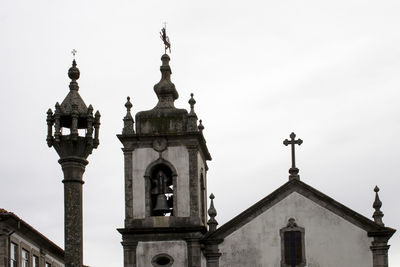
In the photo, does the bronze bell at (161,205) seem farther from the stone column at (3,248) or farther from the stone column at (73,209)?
the stone column at (73,209)

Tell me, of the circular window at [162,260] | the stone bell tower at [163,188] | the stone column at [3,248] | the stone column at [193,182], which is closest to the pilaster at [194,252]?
the stone bell tower at [163,188]

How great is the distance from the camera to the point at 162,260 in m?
32.7

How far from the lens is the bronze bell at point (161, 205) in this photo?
33.1 m

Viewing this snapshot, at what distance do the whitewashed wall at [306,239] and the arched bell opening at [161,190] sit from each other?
7.10 feet

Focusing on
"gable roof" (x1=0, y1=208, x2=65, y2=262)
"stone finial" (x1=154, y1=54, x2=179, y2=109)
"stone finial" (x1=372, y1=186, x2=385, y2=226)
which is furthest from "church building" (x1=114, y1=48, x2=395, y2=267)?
"gable roof" (x1=0, y1=208, x2=65, y2=262)

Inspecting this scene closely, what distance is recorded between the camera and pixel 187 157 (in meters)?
33.4

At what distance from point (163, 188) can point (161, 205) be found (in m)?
0.61

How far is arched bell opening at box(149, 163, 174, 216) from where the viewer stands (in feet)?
109

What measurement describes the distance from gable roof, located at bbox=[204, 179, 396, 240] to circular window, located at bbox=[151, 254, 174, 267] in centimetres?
127

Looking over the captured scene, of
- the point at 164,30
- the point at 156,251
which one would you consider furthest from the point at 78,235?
the point at 164,30

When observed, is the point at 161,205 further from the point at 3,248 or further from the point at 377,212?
the point at 3,248

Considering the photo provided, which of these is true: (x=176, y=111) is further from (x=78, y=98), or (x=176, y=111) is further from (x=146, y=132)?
(x=78, y=98)

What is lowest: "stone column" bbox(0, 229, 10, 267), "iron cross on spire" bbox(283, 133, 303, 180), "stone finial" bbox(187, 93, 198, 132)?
"stone column" bbox(0, 229, 10, 267)

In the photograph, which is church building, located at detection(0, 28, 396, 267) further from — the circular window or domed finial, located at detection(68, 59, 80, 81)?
domed finial, located at detection(68, 59, 80, 81)
